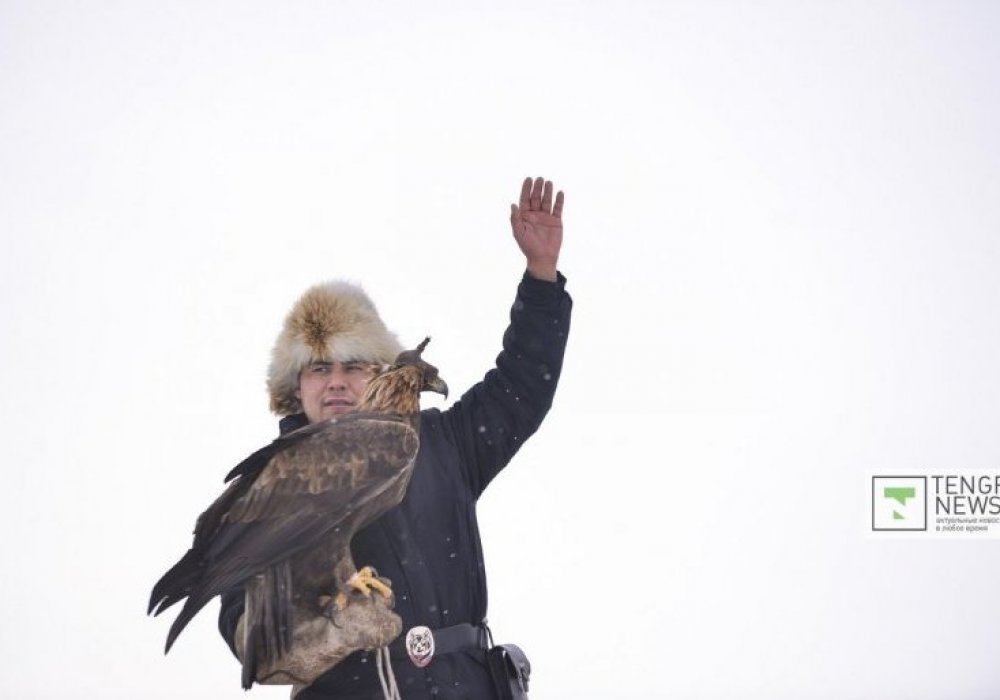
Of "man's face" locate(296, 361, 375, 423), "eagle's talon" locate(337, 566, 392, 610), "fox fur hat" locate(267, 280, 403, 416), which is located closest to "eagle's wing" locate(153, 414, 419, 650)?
"eagle's talon" locate(337, 566, 392, 610)

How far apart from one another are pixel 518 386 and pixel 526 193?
2.87ft

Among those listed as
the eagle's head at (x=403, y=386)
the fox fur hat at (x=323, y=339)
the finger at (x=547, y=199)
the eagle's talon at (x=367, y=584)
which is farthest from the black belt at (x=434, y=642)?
the finger at (x=547, y=199)

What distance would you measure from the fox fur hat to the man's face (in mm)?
35

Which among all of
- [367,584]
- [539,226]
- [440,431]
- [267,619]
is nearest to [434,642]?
[367,584]

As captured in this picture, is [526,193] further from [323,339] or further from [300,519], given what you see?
[300,519]

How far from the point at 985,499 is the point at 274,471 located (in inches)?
455

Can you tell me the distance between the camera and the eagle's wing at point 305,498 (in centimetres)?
433

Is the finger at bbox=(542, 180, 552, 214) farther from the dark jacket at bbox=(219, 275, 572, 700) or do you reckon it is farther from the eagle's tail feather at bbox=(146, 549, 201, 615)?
the eagle's tail feather at bbox=(146, 549, 201, 615)

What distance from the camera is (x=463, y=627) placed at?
476cm

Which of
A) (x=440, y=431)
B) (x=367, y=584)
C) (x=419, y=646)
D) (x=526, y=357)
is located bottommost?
(x=419, y=646)

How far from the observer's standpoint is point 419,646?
4.58 metres

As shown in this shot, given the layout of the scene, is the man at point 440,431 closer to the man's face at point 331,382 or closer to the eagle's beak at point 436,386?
the man's face at point 331,382

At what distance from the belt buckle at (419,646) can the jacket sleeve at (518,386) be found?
0.73m

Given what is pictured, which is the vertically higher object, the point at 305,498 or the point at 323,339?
the point at 323,339
